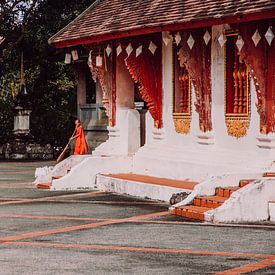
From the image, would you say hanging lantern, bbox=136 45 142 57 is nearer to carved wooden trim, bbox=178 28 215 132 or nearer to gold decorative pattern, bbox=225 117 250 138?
carved wooden trim, bbox=178 28 215 132

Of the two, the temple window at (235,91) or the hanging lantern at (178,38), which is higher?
the hanging lantern at (178,38)

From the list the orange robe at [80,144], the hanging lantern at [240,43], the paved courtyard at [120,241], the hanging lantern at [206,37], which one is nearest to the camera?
the paved courtyard at [120,241]

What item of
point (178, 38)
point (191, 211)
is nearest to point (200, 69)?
point (178, 38)

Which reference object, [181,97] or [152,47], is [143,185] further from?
[152,47]

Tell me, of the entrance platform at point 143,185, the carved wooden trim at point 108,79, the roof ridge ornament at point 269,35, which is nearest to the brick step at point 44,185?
the entrance platform at point 143,185

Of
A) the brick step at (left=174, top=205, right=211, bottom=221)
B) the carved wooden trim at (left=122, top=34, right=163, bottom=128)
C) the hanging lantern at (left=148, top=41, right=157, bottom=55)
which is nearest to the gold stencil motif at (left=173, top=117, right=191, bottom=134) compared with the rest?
the carved wooden trim at (left=122, top=34, right=163, bottom=128)

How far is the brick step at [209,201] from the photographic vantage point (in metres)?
14.8

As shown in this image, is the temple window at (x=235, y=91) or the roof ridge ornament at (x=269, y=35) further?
the temple window at (x=235, y=91)

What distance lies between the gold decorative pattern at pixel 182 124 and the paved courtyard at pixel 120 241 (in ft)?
7.44

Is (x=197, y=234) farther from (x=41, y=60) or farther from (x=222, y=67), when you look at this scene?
(x=41, y=60)

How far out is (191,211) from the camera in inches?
580

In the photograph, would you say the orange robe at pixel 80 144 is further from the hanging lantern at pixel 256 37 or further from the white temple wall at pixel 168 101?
the hanging lantern at pixel 256 37

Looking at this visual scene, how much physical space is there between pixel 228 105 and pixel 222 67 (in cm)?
68

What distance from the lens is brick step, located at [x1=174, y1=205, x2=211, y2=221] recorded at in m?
14.5
